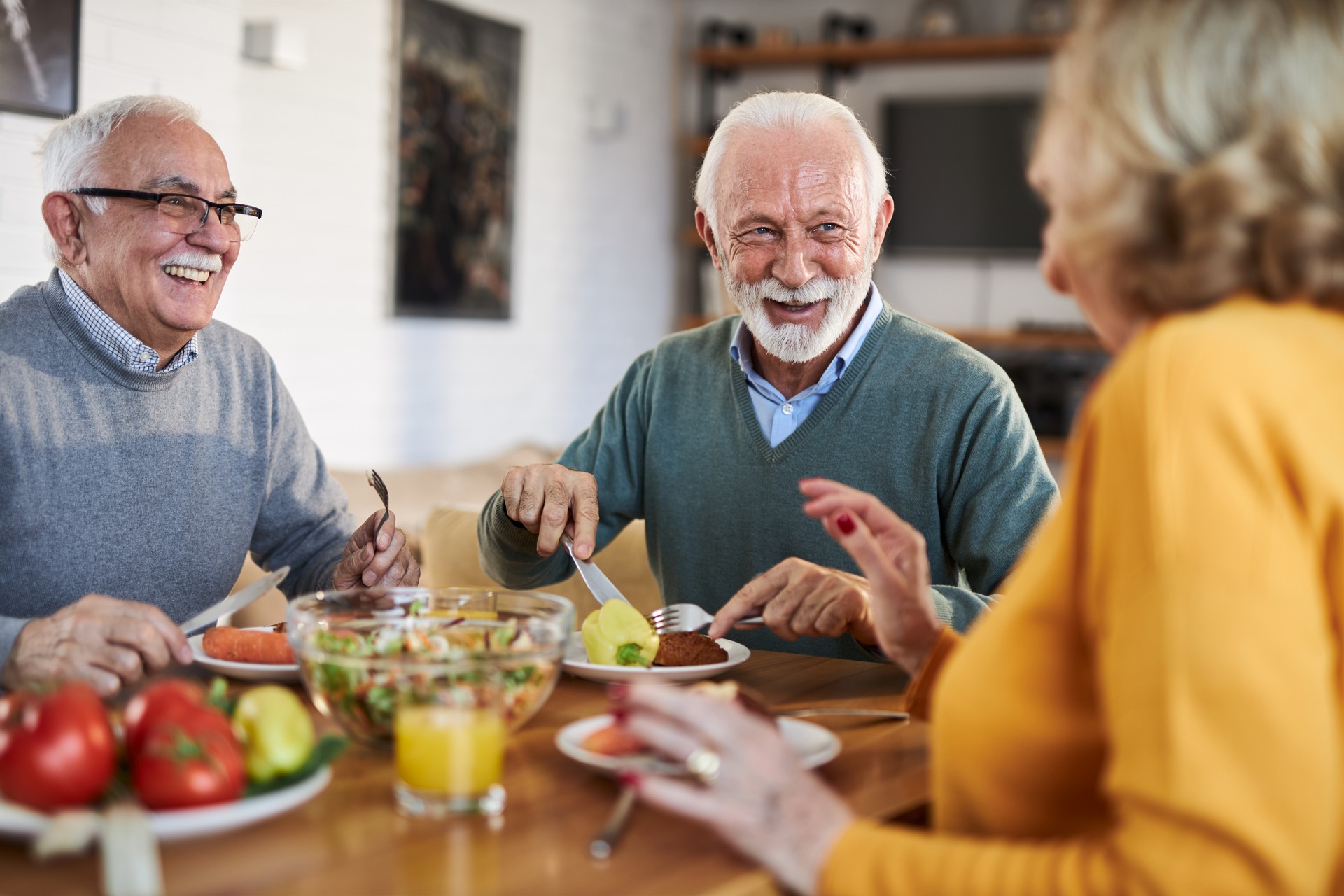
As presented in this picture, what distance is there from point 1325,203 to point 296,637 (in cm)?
83

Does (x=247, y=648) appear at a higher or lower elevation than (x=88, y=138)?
lower

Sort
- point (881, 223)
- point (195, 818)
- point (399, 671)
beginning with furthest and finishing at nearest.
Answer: point (881, 223) < point (399, 671) < point (195, 818)

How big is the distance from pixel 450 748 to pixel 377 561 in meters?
0.83

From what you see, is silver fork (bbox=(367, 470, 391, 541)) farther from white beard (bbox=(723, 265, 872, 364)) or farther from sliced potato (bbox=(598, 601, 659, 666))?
white beard (bbox=(723, 265, 872, 364))

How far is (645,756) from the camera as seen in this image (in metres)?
1.03

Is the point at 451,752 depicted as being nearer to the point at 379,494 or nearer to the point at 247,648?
the point at 247,648

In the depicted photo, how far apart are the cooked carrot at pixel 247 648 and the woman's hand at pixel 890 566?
23.2 inches

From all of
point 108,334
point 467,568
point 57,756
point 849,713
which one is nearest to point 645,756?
point 849,713

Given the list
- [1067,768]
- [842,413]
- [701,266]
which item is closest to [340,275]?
[701,266]

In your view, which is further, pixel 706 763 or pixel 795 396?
pixel 795 396

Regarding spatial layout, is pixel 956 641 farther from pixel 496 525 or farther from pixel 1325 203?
pixel 496 525

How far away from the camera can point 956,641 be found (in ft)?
4.16

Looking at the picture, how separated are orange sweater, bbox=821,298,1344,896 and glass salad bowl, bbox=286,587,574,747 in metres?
0.34

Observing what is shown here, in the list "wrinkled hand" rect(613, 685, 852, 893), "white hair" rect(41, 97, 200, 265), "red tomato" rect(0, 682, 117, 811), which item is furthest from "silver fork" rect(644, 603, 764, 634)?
"white hair" rect(41, 97, 200, 265)
